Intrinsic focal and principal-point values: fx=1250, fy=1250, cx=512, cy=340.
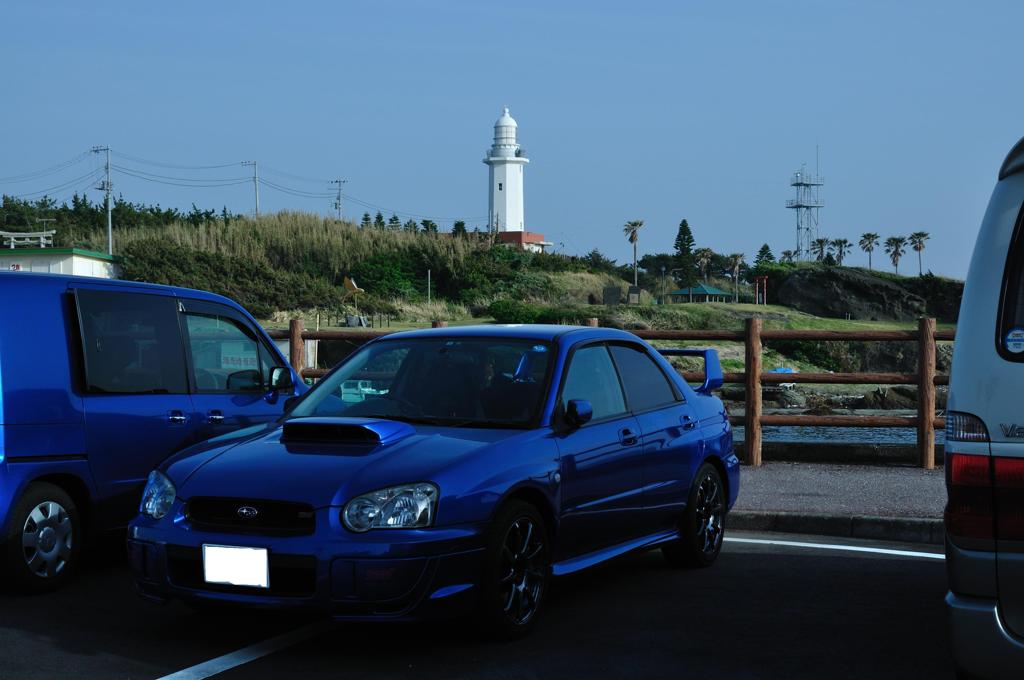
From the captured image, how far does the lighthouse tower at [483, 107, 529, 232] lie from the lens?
389 ft

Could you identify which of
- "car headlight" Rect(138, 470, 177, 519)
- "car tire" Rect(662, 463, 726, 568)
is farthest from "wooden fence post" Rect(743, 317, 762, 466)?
"car headlight" Rect(138, 470, 177, 519)

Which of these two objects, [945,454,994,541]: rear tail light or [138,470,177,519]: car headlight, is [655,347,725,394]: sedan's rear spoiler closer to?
[138,470,177,519]: car headlight

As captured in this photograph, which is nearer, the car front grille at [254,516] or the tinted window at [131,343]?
the car front grille at [254,516]

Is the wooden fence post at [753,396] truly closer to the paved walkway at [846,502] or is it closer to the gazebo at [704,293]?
the paved walkway at [846,502]

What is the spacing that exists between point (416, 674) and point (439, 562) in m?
0.48

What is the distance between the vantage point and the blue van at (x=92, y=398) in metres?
6.81

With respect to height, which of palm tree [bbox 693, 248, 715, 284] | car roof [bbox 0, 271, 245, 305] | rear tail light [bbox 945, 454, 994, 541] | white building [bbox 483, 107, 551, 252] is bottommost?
rear tail light [bbox 945, 454, 994, 541]

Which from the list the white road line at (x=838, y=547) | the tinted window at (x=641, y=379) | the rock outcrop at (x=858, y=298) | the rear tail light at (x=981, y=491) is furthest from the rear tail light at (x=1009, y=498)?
the rock outcrop at (x=858, y=298)

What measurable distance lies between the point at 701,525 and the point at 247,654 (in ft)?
10.7

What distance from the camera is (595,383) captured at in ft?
22.9

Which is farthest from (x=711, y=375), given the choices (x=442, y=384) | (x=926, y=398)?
(x=926, y=398)

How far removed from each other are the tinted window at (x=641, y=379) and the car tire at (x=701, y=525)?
1.83 ft

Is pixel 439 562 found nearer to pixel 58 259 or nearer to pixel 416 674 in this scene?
pixel 416 674

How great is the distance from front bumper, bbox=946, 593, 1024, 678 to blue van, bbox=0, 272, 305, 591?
494 centimetres
